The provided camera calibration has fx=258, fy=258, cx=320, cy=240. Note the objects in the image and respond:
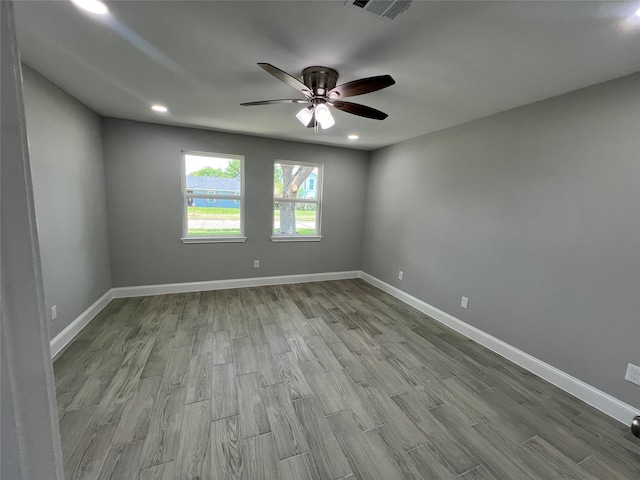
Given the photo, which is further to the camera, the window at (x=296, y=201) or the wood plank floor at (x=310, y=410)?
the window at (x=296, y=201)

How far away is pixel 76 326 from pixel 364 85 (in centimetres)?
341

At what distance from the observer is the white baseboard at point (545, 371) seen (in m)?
1.83

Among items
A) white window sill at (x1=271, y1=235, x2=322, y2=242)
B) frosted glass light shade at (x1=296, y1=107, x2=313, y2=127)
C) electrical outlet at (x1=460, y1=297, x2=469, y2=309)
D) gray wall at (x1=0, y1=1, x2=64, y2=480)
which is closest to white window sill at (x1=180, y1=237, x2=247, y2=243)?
white window sill at (x1=271, y1=235, x2=322, y2=242)

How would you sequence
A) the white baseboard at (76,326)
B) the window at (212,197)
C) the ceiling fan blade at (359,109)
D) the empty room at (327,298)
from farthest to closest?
the window at (212,197), the white baseboard at (76,326), the ceiling fan blade at (359,109), the empty room at (327,298)

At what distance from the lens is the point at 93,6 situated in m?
1.33

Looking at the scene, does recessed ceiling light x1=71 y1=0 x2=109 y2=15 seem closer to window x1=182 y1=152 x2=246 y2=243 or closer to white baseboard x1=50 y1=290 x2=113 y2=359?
window x1=182 y1=152 x2=246 y2=243

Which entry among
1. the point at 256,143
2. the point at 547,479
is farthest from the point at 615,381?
the point at 256,143

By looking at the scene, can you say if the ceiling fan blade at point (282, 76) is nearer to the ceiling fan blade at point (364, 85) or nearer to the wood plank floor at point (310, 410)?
the ceiling fan blade at point (364, 85)

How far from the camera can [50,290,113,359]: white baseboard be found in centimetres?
227

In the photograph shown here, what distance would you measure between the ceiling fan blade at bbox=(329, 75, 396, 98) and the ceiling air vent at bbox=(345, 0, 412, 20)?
0.27m

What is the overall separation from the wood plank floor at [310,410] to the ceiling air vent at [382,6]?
2.37m

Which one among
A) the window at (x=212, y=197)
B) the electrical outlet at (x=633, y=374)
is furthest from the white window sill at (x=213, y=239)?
the electrical outlet at (x=633, y=374)

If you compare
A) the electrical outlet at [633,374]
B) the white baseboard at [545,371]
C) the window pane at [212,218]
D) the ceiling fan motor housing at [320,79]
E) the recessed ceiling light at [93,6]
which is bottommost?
the white baseboard at [545,371]

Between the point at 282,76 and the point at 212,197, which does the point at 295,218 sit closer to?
the point at 212,197
